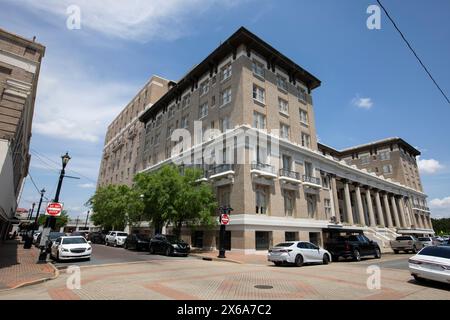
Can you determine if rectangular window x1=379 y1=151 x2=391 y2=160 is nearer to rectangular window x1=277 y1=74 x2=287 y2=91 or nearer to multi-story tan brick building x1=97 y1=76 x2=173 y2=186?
rectangular window x1=277 y1=74 x2=287 y2=91

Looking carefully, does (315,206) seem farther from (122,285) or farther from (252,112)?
(122,285)

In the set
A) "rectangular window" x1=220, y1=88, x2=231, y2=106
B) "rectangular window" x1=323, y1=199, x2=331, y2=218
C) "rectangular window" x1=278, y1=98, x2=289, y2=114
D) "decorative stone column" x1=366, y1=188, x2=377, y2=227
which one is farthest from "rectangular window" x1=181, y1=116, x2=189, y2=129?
"decorative stone column" x1=366, y1=188, x2=377, y2=227

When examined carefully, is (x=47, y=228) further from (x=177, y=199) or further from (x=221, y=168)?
(x=221, y=168)

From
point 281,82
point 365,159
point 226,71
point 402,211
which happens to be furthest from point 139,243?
point 365,159

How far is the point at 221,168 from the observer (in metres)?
27.1

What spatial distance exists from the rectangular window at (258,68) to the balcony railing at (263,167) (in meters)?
11.3

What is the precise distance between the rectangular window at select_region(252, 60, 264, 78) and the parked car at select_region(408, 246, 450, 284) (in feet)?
80.5

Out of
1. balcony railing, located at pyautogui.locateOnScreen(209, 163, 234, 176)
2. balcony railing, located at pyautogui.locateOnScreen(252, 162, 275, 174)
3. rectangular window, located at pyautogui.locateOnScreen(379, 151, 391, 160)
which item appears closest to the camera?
balcony railing, located at pyautogui.locateOnScreen(252, 162, 275, 174)

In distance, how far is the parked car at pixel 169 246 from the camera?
71.5 feet

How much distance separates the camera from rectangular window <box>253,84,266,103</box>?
96.8 ft

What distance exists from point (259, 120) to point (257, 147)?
11.3 feet

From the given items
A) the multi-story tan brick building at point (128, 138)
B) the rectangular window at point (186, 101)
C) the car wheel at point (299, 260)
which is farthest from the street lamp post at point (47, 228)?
the multi-story tan brick building at point (128, 138)
